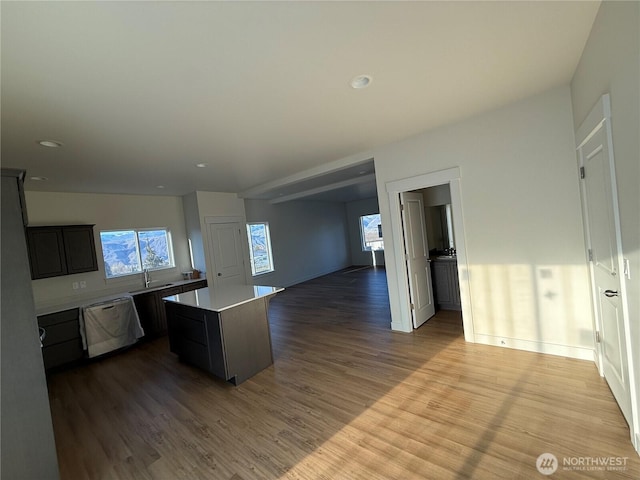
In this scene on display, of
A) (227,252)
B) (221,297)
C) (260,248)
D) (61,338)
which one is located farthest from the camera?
(260,248)

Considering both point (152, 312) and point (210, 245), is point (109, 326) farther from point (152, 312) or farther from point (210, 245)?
point (210, 245)

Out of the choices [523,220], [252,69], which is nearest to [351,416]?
[523,220]

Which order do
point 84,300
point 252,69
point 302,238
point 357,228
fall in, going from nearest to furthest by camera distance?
point 252,69, point 84,300, point 302,238, point 357,228

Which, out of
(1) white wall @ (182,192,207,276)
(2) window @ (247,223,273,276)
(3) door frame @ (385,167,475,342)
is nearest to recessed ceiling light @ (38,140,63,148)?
(1) white wall @ (182,192,207,276)

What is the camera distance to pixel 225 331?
2.90 meters

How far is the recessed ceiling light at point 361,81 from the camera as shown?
80.2 inches

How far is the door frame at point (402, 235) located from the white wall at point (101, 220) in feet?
14.5

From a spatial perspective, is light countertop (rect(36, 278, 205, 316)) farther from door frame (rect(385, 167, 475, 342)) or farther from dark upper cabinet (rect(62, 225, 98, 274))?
door frame (rect(385, 167, 475, 342))

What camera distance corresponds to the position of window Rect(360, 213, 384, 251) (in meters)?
10.2

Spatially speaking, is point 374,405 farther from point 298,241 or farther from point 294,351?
point 298,241

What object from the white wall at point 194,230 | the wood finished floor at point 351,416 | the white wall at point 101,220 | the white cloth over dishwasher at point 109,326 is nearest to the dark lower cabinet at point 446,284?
the wood finished floor at point 351,416

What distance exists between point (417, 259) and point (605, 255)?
2.18 m

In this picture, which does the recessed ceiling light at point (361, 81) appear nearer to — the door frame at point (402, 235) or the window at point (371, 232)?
the door frame at point (402, 235)

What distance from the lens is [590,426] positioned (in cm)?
189
